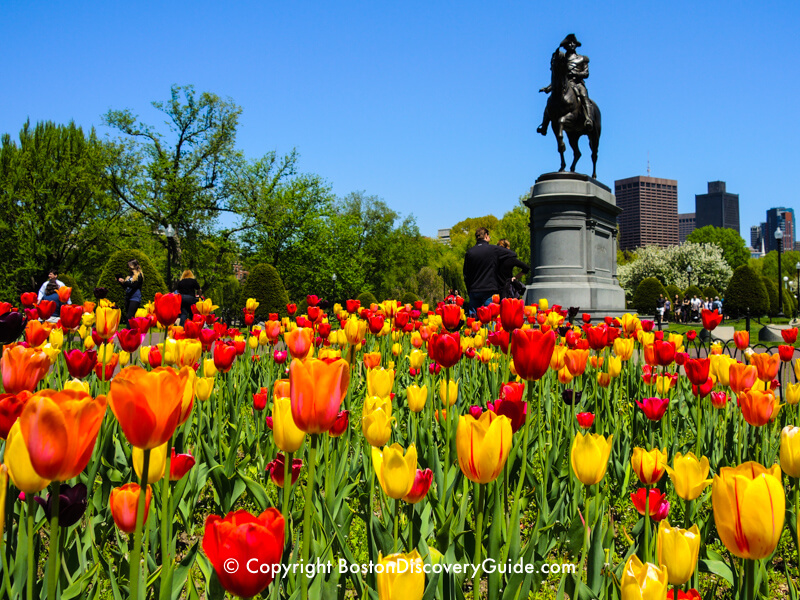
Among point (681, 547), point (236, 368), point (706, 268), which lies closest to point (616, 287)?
point (236, 368)

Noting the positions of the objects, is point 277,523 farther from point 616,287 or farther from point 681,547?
point 616,287

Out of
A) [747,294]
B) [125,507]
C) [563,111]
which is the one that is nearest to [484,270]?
[125,507]

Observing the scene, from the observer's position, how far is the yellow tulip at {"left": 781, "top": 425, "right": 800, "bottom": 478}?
4.71 feet

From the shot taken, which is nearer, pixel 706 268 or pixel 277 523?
pixel 277 523

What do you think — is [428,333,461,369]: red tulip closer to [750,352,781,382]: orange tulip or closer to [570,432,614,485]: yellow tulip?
[570,432,614,485]: yellow tulip

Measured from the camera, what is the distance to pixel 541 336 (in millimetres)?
1846

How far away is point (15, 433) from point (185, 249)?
3315 cm

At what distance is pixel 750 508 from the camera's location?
100 cm

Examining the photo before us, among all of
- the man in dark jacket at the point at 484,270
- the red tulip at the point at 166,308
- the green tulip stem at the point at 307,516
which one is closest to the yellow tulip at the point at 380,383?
the green tulip stem at the point at 307,516

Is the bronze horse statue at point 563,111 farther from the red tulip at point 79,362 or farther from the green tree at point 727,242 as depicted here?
the green tree at point 727,242

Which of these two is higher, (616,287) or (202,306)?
(616,287)

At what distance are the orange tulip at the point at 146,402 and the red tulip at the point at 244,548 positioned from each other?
8.7 inches

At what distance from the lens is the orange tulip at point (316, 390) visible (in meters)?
1.21

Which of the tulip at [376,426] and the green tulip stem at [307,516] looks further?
the tulip at [376,426]
